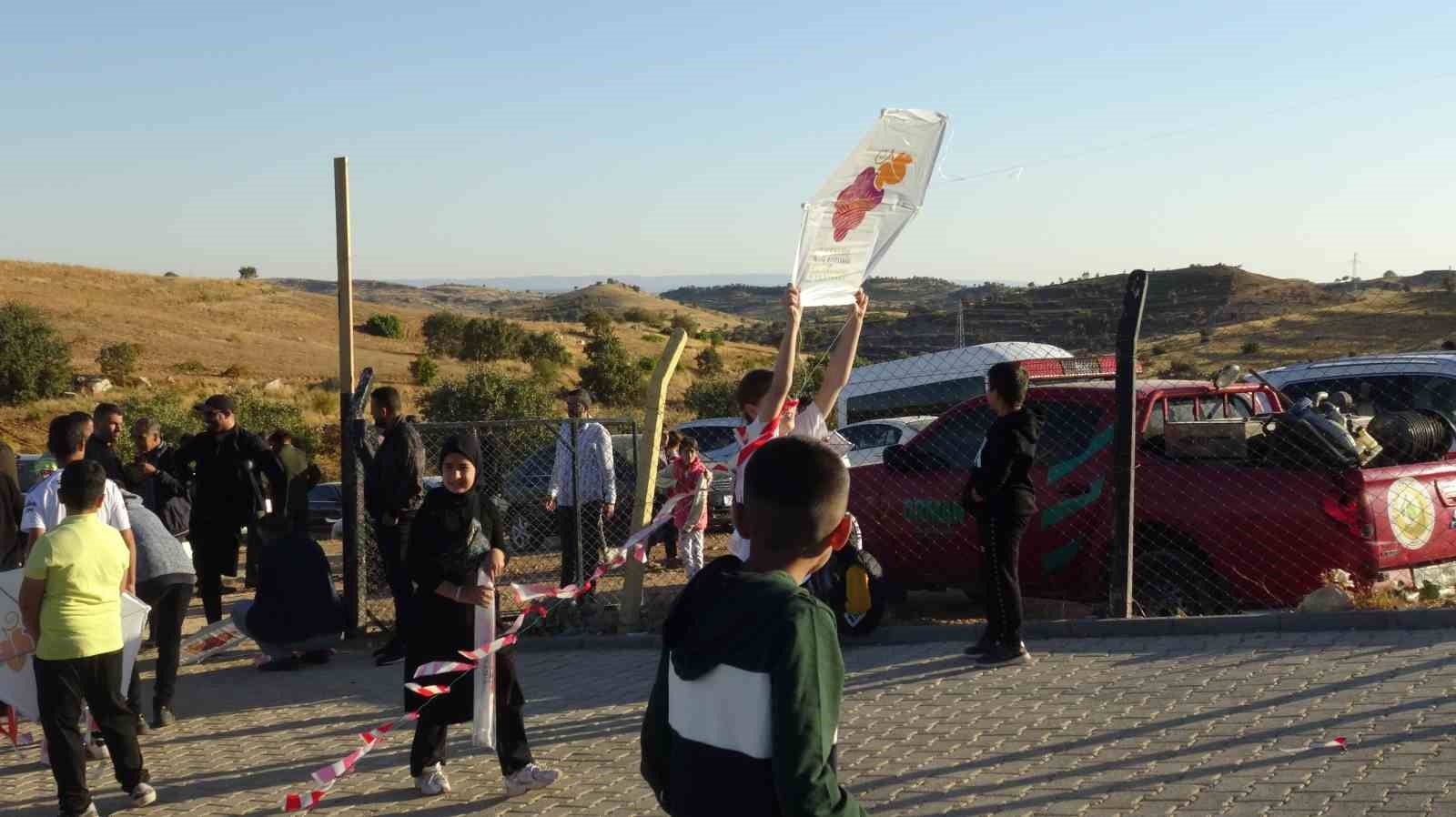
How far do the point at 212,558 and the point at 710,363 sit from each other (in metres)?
42.9

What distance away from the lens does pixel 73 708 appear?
6.29 metres

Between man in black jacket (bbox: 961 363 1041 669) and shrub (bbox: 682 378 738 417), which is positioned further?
shrub (bbox: 682 378 738 417)

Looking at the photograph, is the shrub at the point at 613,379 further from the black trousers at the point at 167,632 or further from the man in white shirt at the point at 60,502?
the man in white shirt at the point at 60,502

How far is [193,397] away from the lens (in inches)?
1690

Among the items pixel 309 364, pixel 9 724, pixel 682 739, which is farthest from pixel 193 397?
pixel 682 739

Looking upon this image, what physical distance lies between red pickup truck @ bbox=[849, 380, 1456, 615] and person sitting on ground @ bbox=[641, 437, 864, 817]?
6031mm

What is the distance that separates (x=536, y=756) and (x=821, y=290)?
268cm

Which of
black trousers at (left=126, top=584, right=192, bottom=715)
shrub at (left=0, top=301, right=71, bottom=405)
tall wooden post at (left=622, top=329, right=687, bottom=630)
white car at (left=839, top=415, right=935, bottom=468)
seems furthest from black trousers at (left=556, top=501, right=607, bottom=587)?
shrub at (left=0, top=301, right=71, bottom=405)

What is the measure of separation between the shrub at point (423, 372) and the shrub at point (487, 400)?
49.4 ft

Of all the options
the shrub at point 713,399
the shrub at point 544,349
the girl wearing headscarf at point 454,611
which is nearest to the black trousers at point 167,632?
the girl wearing headscarf at point 454,611

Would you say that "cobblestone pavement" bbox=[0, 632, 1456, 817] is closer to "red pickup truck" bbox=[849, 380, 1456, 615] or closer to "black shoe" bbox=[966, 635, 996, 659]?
"black shoe" bbox=[966, 635, 996, 659]

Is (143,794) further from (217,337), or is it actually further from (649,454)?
(217,337)

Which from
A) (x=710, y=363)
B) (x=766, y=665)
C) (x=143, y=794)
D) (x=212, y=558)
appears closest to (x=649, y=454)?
(x=212, y=558)

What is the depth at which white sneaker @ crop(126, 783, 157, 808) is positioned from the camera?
21.5ft
